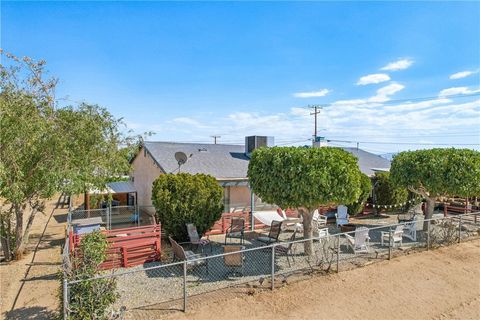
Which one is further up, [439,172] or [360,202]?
[439,172]

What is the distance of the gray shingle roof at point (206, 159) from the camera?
17.4m

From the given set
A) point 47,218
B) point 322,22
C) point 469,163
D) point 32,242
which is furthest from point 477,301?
point 47,218

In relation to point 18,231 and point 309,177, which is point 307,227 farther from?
point 18,231

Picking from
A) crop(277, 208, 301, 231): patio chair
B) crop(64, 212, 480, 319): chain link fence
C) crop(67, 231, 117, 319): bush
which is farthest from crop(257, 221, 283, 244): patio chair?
crop(67, 231, 117, 319): bush

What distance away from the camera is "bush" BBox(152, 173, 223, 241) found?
1291cm

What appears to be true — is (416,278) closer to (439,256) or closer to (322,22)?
(439,256)

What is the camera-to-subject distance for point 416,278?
969 cm

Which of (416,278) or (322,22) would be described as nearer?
(416,278)

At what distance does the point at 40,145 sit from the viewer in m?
11.0

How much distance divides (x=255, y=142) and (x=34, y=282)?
14528mm

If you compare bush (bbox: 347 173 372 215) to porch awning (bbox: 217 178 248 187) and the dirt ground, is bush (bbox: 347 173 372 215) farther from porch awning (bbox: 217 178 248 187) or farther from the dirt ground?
porch awning (bbox: 217 178 248 187)

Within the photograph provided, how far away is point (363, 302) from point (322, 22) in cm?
987

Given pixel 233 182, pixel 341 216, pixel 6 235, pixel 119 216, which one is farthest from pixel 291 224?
pixel 6 235

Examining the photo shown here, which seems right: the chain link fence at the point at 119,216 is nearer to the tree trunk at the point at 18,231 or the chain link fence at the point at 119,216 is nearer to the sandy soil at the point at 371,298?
the tree trunk at the point at 18,231
